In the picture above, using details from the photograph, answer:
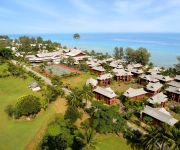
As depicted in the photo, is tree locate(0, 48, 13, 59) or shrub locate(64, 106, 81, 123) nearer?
shrub locate(64, 106, 81, 123)

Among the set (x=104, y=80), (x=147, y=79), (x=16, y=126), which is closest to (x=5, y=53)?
(x=104, y=80)

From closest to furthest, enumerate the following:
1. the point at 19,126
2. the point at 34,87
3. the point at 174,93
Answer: the point at 19,126 < the point at 174,93 < the point at 34,87

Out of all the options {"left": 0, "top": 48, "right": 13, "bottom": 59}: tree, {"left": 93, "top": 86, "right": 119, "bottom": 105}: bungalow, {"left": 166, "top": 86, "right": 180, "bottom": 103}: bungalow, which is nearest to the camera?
{"left": 93, "top": 86, "right": 119, "bottom": 105}: bungalow

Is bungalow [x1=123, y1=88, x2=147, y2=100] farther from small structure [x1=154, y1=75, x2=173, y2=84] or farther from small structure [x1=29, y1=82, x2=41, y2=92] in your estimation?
small structure [x1=29, y1=82, x2=41, y2=92]

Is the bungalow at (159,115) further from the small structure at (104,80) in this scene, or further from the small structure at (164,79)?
the small structure at (164,79)

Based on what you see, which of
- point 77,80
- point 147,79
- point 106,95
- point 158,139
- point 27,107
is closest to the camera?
point 158,139

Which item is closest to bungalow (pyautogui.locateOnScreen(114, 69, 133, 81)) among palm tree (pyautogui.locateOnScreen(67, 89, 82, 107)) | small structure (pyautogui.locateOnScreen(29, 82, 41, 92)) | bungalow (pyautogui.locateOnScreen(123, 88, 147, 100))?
bungalow (pyautogui.locateOnScreen(123, 88, 147, 100))

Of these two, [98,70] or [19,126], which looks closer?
[19,126]

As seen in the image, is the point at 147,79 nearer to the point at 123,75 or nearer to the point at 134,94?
the point at 123,75
